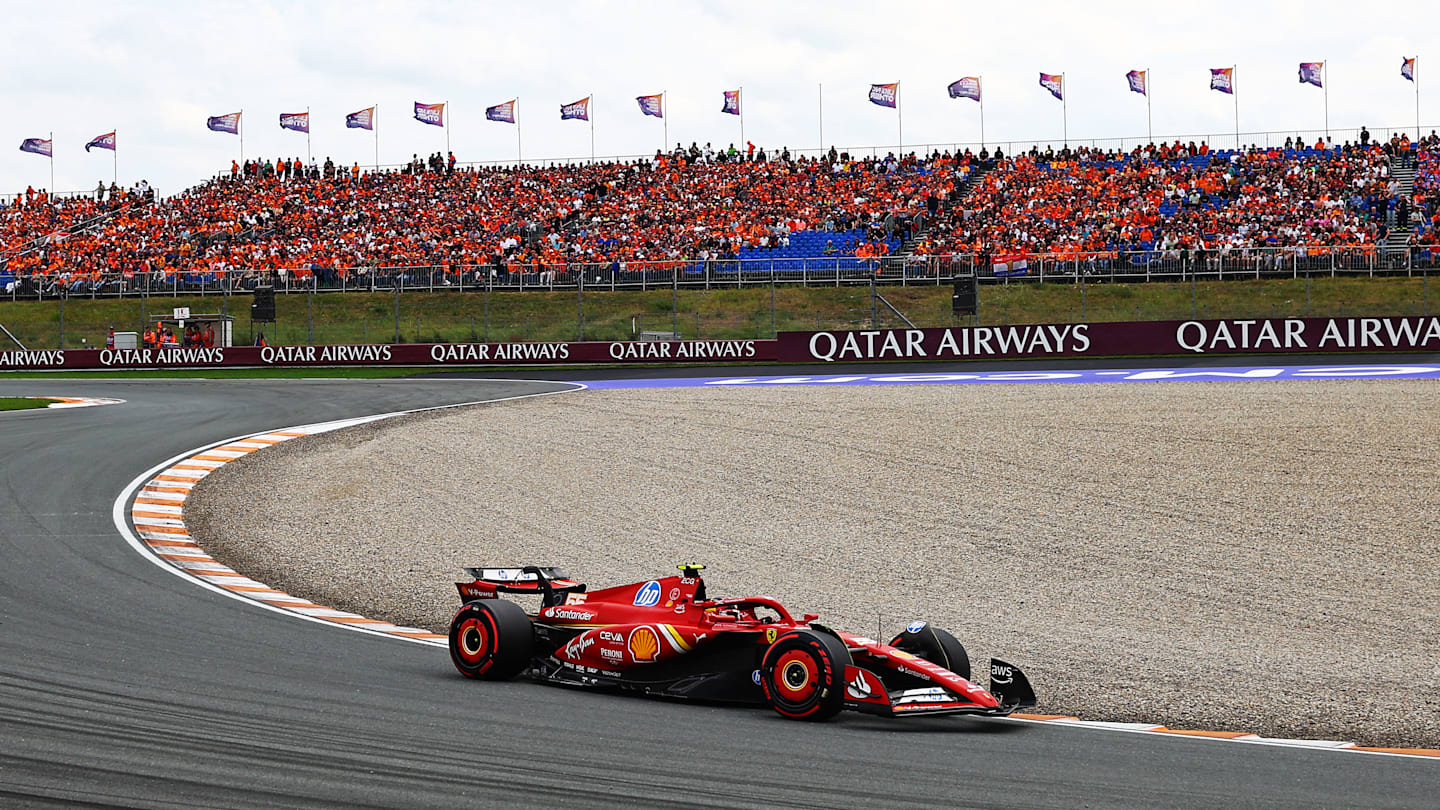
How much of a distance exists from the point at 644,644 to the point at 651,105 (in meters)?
55.8

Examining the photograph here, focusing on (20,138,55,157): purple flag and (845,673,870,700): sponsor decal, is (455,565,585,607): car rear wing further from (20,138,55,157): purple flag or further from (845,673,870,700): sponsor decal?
(20,138,55,157): purple flag

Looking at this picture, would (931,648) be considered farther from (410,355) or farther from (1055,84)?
(1055,84)

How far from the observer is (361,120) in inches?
2414

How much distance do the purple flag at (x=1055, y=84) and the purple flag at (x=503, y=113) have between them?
76.0 feet

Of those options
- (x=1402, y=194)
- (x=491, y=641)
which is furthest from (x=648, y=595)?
(x=1402, y=194)

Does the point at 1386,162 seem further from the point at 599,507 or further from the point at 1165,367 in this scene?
the point at 599,507

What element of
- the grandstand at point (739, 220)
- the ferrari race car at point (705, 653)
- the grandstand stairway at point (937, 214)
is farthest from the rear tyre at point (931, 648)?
the grandstand stairway at point (937, 214)

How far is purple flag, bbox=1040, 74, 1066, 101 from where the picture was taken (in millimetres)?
56219

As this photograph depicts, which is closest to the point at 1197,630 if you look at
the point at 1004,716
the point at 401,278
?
the point at 1004,716

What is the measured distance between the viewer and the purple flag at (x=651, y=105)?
199 ft

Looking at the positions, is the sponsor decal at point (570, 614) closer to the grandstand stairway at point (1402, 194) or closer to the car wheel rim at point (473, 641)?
the car wheel rim at point (473, 641)

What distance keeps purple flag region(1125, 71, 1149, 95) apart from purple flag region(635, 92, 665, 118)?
20.0m

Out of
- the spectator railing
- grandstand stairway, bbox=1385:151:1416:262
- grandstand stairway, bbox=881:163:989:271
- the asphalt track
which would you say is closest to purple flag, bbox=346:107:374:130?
the spectator railing

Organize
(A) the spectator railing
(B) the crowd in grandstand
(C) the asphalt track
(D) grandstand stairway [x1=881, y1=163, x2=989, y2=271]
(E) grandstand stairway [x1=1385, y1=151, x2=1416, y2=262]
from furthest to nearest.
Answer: (B) the crowd in grandstand < (D) grandstand stairway [x1=881, y1=163, x2=989, y2=271] < (A) the spectator railing < (E) grandstand stairway [x1=1385, y1=151, x2=1416, y2=262] < (C) the asphalt track
